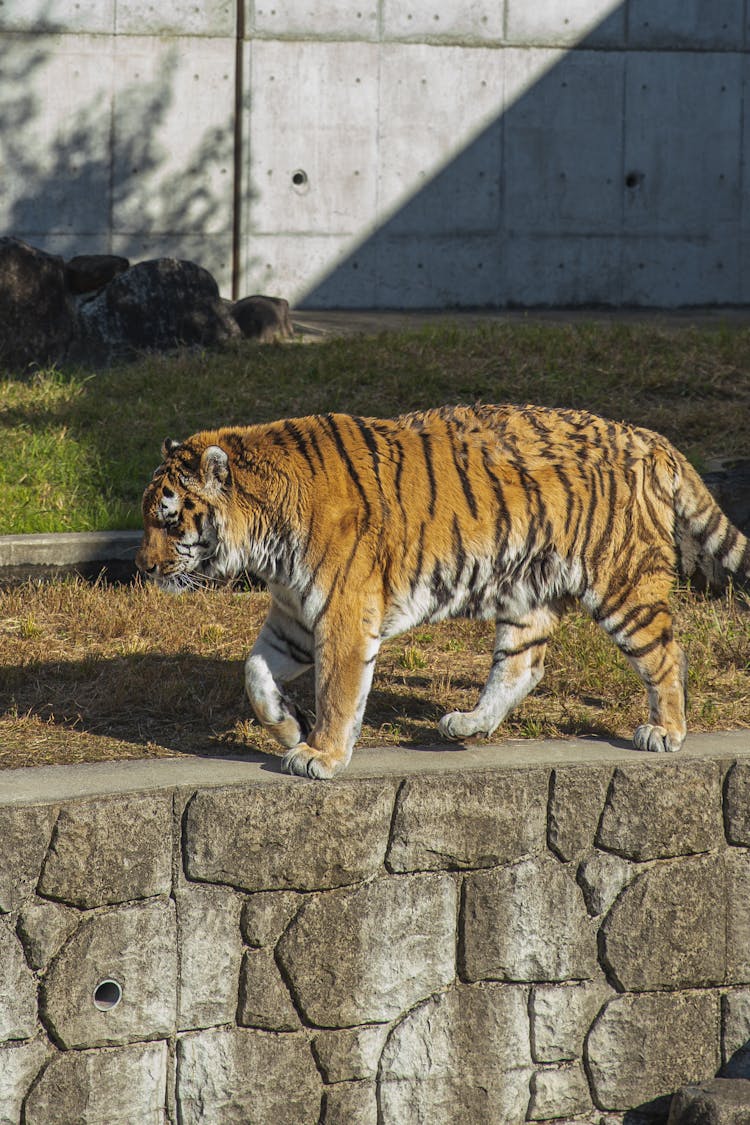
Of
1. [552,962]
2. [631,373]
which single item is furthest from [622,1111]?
[631,373]

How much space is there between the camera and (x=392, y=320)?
12.4 metres

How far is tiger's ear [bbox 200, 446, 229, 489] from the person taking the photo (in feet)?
13.2

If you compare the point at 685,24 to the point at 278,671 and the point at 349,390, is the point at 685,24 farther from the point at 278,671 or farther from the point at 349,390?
the point at 278,671

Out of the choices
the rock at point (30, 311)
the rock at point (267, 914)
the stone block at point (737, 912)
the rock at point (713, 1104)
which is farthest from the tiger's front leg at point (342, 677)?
the rock at point (30, 311)

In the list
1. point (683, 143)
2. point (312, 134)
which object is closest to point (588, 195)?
point (683, 143)

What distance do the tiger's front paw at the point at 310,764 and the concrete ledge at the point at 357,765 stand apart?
0.12ft

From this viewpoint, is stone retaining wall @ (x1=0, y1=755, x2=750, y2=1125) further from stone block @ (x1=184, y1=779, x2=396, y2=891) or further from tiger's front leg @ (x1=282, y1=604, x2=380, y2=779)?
tiger's front leg @ (x1=282, y1=604, x2=380, y2=779)

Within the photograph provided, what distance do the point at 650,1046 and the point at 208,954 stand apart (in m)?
1.36

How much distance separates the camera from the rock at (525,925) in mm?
3922

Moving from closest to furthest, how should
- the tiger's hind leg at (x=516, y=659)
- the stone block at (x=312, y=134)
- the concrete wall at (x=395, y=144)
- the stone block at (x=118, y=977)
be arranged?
the stone block at (x=118, y=977) < the tiger's hind leg at (x=516, y=659) < the concrete wall at (x=395, y=144) < the stone block at (x=312, y=134)

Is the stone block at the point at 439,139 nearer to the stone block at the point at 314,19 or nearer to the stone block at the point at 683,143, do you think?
the stone block at the point at 314,19

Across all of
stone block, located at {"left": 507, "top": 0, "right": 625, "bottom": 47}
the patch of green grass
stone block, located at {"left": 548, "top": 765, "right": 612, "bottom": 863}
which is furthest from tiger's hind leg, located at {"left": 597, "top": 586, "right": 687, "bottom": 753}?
stone block, located at {"left": 507, "top": 0, "right": 625, "bottom": 47}

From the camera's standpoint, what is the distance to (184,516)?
4.09 m

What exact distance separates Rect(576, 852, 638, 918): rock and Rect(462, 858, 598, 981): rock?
3 cm
